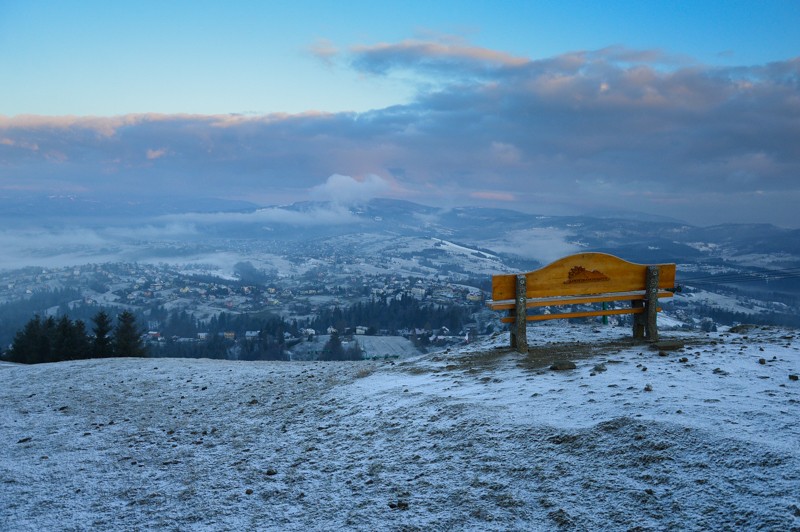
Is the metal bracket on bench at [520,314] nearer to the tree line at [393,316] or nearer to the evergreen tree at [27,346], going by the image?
the evergreen tree at [27,346]

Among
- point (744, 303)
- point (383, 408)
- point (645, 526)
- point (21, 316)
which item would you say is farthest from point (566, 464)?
point (21, 316)

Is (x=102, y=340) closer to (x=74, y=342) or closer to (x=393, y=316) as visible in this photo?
(x=74, y=342)

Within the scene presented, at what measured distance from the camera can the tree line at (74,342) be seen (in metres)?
27.3

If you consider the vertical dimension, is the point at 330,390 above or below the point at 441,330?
above

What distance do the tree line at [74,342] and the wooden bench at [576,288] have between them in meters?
26.0

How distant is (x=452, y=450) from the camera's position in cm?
604

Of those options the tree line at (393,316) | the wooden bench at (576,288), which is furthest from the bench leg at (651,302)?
the tree line at (393,316)

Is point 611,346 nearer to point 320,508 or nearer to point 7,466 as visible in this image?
point 320,508

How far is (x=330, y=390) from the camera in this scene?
10.0 m

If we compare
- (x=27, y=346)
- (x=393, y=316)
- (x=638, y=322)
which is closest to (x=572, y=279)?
(x=638, y=322)

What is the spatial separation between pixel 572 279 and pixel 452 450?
21.2 feet

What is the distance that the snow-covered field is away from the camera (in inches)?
180

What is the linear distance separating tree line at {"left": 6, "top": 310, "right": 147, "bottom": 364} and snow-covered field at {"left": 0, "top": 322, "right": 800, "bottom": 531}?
19166mm

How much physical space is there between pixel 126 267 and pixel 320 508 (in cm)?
18057
